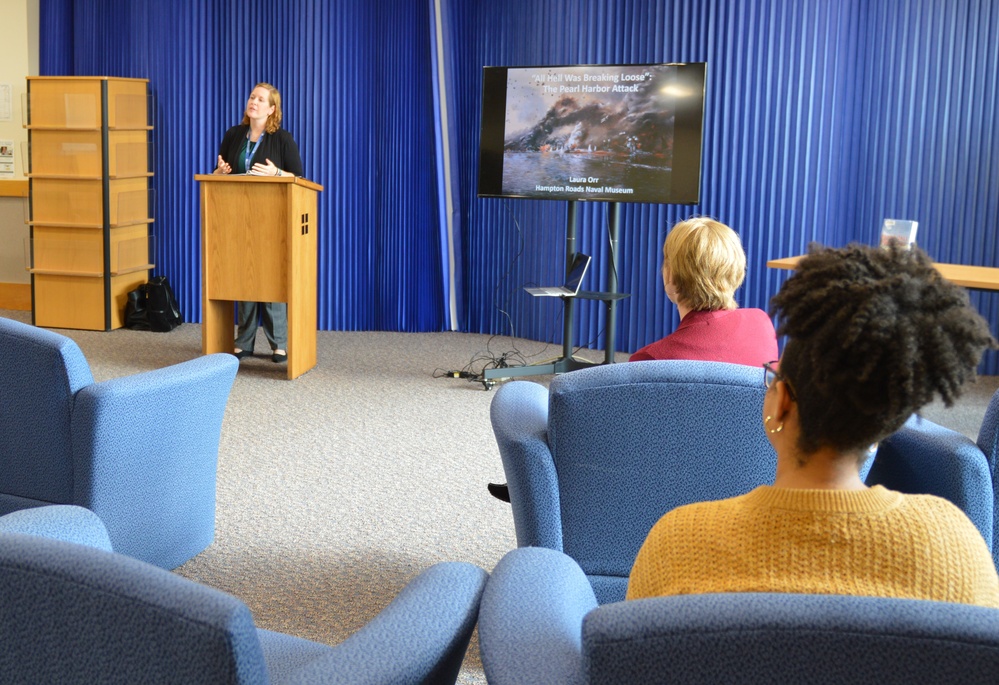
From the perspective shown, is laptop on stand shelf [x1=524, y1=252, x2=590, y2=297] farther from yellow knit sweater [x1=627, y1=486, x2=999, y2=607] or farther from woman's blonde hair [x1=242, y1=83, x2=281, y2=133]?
yellow knit sweater [x1=627, y1=486, x2=999, y2=607]

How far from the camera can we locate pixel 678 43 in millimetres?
6480

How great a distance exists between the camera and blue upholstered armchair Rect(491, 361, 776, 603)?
2.15 metres

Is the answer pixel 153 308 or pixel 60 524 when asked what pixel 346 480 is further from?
pixel 153 308

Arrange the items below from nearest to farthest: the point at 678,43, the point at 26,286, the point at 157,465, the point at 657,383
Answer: the point at 657,383, the point at 157,465, the point at 678,43, the point at 26,286

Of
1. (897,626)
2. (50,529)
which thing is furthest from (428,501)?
(897,626)

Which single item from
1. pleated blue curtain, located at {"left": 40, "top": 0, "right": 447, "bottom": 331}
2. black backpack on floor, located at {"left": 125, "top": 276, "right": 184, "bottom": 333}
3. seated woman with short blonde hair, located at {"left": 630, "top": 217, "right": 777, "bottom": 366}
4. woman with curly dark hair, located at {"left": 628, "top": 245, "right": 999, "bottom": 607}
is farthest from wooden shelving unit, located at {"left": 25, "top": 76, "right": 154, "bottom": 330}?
woman with curly dark hair, located at {"left": 628, "top": 245, "right": 999, "bottom": 607}

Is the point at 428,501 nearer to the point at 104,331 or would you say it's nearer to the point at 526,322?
the point at 526,322

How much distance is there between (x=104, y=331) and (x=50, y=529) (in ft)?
20.5

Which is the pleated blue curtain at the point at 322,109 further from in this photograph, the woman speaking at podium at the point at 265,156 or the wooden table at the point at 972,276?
the wooden table at the point at 972,276

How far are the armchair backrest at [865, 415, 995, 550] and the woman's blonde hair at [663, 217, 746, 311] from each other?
0.68 m

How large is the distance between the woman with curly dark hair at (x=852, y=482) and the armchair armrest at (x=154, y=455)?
1.89 m

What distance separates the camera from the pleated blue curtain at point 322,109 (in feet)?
24.8

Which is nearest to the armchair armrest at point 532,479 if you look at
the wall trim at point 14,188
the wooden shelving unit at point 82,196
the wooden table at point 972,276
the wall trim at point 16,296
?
the wooden table at point 972,276

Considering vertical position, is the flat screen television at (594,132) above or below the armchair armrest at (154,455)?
above
